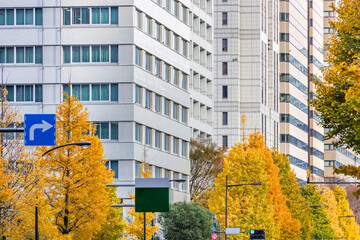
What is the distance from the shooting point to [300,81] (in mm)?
173000

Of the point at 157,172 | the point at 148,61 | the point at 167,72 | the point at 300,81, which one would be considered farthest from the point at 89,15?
the point at 300,81

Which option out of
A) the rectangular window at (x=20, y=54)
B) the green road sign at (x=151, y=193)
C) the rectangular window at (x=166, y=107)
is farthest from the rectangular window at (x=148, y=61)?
the green road sign at (x=151, y=193)

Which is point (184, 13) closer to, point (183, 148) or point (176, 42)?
point (176, 42)

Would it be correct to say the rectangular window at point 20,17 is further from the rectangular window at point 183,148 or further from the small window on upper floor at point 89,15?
the rectangular window at point 183,148

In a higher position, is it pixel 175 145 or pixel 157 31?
pixel 157 31

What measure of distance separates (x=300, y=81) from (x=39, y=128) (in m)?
147

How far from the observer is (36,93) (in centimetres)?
8369

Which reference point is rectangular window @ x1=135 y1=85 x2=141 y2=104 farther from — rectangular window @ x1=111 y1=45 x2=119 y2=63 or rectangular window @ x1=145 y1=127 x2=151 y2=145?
rectangular window @ x1=111 y1=45 x2=119 y2=63

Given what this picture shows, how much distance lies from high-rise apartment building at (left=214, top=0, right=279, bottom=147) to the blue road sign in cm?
10698

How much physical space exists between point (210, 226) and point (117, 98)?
52.8ft

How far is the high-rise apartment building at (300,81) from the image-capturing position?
164000 millimetres

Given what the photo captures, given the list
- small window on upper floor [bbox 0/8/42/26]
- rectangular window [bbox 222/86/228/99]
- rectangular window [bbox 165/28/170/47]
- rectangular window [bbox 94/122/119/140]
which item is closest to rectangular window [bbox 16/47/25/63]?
small window on upper floor [bbox 0/8/42/26]

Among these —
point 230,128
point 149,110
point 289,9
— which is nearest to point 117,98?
point 149,110

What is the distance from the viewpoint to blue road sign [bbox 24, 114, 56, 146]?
93.8 ft
